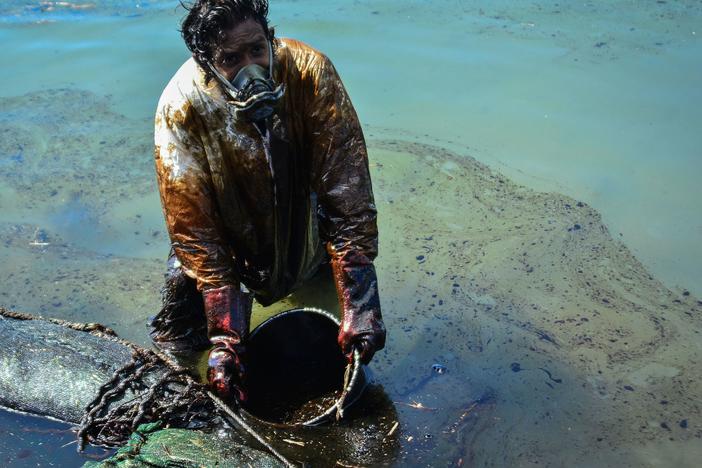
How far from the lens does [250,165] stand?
2.96m

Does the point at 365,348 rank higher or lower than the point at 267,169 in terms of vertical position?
lower

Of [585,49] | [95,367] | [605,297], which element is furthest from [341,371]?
[585,49]

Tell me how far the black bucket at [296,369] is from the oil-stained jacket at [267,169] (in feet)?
0.85

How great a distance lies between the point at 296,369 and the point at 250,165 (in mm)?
944

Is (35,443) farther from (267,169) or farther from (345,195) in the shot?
(345,195)

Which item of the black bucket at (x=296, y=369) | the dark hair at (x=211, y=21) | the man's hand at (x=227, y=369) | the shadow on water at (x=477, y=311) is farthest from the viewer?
the shadow on water at (x=477, y=311)

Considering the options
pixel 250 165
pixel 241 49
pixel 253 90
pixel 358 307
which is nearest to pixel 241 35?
pixel 241 49

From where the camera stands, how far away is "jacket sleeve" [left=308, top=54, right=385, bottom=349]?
9.61ft

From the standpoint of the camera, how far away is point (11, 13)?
894cm

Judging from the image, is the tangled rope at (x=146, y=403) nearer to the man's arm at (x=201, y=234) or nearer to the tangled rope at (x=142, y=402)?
the tangled rope at (x=142, y=402)

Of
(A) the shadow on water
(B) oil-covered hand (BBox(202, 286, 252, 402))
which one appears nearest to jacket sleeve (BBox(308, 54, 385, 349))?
(B) oil-covered hand (BBox(202, 286, 252, 402))

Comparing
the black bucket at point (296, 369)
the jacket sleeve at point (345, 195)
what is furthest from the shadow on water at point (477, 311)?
the jacket sleeve at point (345, 195)

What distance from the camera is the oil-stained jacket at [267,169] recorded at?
2.88 metres

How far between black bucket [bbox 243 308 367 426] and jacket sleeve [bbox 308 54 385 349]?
0.56 ft
